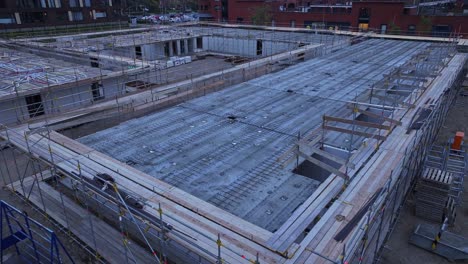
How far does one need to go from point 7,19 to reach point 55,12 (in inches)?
309

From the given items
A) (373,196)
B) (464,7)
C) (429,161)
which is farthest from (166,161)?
(464,7)

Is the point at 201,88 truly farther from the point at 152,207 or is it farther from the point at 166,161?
the point at 152,207

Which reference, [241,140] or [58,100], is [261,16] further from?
[241,140]

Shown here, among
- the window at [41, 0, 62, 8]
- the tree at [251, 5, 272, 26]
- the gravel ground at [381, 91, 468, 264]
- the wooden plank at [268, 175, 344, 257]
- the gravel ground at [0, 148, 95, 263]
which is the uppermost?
the window at [41, 0, 62, 8]

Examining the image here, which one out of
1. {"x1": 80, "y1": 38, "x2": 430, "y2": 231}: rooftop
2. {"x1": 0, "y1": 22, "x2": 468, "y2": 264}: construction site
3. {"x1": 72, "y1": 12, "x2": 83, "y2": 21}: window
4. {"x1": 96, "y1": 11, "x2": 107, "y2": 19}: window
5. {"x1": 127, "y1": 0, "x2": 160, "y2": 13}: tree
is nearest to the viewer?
{"x1": 0, "y1": 22, "x2": 468, "y2": 264}: construction site

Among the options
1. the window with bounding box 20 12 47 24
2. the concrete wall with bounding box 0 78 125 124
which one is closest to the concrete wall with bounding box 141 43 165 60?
the concrete wall with bounding box 0 78 125 124

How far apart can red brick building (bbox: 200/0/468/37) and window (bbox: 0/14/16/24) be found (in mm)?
38647

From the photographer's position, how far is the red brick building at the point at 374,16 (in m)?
49.0

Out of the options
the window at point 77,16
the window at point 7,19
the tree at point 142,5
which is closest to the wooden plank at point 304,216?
the window at point 7,19

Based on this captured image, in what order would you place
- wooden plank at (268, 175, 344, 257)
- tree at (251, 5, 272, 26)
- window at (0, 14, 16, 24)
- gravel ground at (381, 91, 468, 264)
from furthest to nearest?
tree at (251, 5, 272, 26) → window at (0, 14, 16, 24) → gravel ground at (381, 91, 468, 264) → wooden plank at (268, 175, 344, 257)

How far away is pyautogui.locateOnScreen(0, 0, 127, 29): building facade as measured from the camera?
57406mm

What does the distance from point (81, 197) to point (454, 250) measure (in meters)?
14.9

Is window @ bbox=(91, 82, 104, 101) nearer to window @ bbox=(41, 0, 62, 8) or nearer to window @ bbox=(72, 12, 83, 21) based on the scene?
window @ bbox=(41, 0, 62, 8)

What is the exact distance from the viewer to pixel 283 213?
34.4 feet
